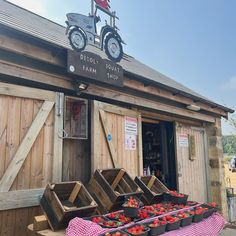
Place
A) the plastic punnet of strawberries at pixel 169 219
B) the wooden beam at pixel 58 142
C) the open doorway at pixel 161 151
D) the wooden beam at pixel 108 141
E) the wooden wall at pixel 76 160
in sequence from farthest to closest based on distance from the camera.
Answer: the open doorway at pixel 161 151, the wooden beam at pixel 108 141, the wooden wall at pixel 76 160, the wooden beam at pixel 58 142, the plastic punnet of strawberries at pixel 169 219

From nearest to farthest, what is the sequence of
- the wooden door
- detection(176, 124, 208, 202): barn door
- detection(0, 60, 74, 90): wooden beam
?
the wooden door → detection(0, 60, 74, 90): wooden beam → detection(176, 124, 208, 202): barn door

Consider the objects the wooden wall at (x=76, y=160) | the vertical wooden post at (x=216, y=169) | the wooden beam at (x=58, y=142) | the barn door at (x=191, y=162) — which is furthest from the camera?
the vertical wooden post at (x=216, y=169)

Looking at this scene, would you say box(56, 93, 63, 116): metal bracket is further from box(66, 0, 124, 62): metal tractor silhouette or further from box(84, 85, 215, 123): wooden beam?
box(66, 0, 124, 62): metal tractor silhouette

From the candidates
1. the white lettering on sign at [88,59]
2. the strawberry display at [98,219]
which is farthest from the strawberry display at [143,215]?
the white lettering on sign at [88,59]

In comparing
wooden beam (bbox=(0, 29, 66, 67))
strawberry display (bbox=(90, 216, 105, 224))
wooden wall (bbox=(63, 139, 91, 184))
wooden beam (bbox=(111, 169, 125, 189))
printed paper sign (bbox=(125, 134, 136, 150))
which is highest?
wooden beam (bbox=(0, 29, 66, 67))

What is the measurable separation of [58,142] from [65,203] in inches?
27.6

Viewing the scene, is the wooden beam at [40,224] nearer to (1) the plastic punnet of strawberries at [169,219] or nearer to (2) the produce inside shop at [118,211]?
(2) the produce inside shop at [118,211]

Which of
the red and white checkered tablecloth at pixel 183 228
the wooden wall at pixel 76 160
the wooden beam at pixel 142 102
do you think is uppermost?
the wooden beam at pixel 142 102

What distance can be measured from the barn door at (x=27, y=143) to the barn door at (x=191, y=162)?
333cm

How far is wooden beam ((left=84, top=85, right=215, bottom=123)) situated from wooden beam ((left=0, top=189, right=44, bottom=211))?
141 centimetres

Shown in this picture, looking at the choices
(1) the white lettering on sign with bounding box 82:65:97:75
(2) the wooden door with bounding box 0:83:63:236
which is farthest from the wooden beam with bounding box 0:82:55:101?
(1) the white lettering on sign with bounding box 82:65:97:75

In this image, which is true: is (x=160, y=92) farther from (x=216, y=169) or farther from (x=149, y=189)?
(x=216, y=169)

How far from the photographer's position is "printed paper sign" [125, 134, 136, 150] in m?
3.82

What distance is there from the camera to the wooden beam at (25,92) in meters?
2.50
